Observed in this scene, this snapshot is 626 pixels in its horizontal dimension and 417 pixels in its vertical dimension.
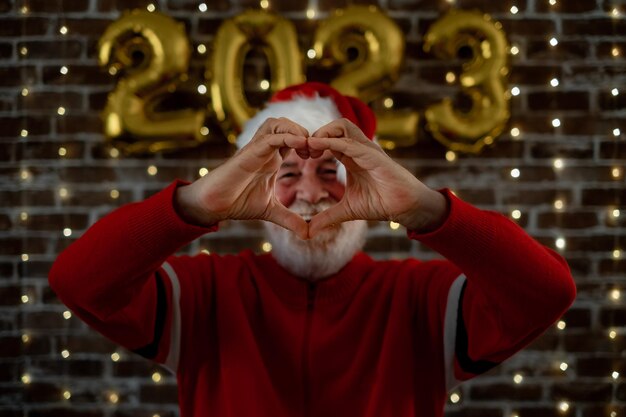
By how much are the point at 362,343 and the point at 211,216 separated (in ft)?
1.69

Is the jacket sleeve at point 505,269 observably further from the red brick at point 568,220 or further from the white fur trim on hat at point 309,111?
the red brick at point 568,220

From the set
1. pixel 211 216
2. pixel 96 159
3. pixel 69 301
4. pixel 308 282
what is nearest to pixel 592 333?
pixel 308 282

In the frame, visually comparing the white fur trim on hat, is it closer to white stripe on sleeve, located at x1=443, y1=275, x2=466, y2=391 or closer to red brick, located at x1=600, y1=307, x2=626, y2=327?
white stripe on sleeve, located at x1=443, y1=275, x2=466, y2=391

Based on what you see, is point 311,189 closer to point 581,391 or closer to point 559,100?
point 559,100

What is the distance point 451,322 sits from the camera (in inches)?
49.3

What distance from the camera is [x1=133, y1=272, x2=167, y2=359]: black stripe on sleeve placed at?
1.24 meters

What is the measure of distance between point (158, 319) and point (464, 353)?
27.0 inches

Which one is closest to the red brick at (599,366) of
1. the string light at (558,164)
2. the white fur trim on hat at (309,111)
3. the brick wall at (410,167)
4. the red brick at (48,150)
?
the brick wall at (410,167)

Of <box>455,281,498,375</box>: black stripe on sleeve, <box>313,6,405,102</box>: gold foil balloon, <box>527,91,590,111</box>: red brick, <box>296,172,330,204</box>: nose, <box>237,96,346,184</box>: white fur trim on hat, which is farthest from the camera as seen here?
<box>527,91,590,111</box>: red brick

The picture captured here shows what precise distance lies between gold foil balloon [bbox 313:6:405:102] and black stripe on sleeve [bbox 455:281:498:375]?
0.93 meters

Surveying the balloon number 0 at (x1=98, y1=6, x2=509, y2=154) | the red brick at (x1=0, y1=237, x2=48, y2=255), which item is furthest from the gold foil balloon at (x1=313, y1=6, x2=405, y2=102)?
the red brick at (x1=0, y1=237, x2=48, y2=255)

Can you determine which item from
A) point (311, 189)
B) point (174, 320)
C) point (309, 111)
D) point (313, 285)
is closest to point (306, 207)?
point (311, 189)

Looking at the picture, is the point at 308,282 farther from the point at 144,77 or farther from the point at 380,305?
the point at 144,77

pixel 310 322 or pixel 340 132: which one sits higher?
pixel 340 132
